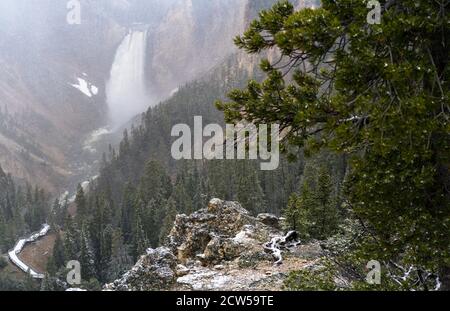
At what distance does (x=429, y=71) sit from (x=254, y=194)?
67.8 m

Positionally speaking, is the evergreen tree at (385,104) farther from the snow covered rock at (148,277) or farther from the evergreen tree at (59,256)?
the evergreen tree at (59,256)

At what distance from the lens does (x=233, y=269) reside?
55.2 feet

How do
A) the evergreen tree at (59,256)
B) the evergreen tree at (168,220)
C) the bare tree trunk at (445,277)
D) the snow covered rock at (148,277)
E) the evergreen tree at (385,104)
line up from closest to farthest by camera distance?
the evergreen tree at (385,104) → the bare tree trunk at (445,277) → the snow covered rock at (148,277) → the evergreen tree at (168,220) → the evergreen tree at (59,256)

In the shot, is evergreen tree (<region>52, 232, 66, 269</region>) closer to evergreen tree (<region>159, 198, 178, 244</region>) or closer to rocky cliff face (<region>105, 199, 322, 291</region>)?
evergreen tree (<region>159, 198, 178, 244</region>)

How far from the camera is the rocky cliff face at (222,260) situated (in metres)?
15.5

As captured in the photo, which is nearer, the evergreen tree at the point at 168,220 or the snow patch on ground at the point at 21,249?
the evergreen tree at the point at 168,220

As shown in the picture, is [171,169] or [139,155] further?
[139,155]

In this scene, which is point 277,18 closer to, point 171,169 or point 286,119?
point 286,119

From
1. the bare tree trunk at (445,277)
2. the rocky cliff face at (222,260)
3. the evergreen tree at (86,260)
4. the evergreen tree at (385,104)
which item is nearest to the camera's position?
the evergreen tree at (385,104)

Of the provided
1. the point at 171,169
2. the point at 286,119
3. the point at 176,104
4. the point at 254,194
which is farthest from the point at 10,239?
the point at 286,119

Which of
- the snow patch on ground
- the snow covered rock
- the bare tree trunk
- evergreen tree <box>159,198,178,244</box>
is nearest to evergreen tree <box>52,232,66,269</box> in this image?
the snow patch on ground

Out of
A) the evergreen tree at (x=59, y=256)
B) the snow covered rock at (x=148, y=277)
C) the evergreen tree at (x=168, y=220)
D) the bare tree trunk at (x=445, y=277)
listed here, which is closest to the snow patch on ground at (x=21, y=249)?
the evergreen tree at (x=59, y=256)

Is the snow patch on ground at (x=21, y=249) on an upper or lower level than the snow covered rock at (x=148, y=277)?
lower

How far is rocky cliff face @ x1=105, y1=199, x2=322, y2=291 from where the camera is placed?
50.9 feet
